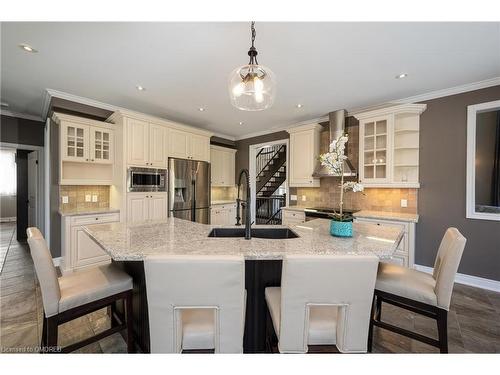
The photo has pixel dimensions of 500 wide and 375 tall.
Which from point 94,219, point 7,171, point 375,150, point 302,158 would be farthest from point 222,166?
point 7,171

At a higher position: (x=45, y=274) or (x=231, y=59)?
(x=231, y=59)

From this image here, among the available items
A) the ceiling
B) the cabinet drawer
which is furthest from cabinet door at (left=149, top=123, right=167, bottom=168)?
the cabinet drawer

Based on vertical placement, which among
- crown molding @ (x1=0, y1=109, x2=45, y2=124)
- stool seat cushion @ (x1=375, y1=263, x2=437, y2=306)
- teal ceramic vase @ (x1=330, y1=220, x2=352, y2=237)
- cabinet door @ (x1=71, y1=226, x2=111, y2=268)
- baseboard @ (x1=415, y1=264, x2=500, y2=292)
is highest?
crown molding @ (x1=0, y1=109, x2=45, y2=124)

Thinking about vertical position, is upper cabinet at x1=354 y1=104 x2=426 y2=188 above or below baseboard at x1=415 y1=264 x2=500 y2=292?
above

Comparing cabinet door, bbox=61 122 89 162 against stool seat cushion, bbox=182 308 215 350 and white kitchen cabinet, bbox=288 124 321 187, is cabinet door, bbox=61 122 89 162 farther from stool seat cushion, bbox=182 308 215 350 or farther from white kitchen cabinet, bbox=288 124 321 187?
white kitchen cabinet, bbox=288 124 321 187

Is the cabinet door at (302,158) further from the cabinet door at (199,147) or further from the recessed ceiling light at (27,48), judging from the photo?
the recessed ceiling light at (27,48)

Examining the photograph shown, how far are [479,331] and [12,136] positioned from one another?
687 centimetres

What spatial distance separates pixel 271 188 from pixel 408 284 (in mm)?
6112

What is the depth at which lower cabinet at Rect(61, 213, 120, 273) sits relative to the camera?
304 cm

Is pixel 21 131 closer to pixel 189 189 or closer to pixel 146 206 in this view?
pixel 146 206

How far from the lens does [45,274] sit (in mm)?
1221

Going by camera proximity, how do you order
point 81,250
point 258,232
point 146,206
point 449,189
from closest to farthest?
point 258,232 → point 449,189 → point 81,250 → point 146,206

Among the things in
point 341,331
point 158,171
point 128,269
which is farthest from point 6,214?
point 341,331

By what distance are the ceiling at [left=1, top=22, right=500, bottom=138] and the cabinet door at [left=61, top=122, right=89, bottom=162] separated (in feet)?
1.65
